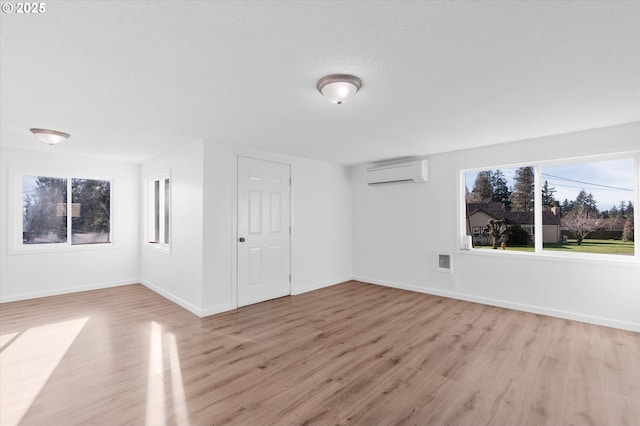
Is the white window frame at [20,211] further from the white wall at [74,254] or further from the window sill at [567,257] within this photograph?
the window sill at [567,257]

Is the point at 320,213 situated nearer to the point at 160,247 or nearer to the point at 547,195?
the point at 160,247

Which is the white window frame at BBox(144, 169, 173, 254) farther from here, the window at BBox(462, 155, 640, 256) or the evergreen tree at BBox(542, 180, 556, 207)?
the evergreen tree at BBox(542, 180, 556, 207)

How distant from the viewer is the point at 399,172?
17.0 feet

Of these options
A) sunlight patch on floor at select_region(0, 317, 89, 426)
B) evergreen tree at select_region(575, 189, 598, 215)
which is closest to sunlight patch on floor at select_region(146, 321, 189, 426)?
sunlight patch on floor at select_region(0, 317, 89, 426)

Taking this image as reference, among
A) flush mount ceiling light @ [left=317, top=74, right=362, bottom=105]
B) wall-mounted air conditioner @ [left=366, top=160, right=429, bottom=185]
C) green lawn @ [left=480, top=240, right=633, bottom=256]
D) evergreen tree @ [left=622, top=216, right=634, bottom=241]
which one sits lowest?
green lawn @ [left=480, top=240, right=633, bottom=256]

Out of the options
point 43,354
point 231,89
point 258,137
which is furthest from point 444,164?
point 43,354

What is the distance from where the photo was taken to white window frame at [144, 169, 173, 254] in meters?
4.75

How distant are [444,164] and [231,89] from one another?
12.2 feet

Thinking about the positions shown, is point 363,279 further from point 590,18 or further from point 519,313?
point 590,18

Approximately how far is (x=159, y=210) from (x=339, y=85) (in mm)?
4462

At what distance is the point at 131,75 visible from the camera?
2158 millimetres

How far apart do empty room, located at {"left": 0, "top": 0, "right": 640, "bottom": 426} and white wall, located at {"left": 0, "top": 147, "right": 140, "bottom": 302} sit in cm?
4

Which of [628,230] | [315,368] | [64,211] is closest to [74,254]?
[64,211]

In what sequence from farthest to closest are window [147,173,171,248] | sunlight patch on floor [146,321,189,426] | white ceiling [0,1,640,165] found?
window [147,173,171,248]
sunlight patch on floor [146,321,189,426]
white ceiling [0,1,640,165]
